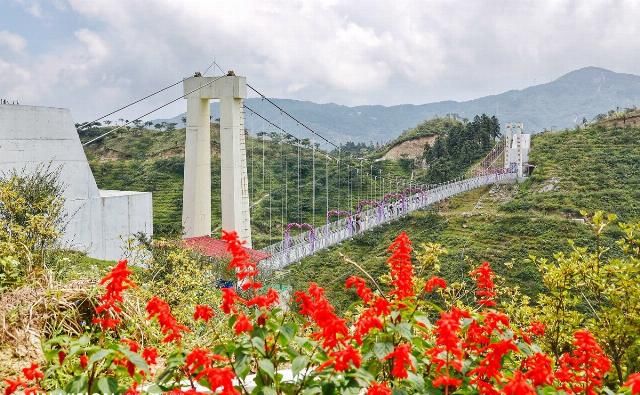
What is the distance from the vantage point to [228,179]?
10492 millimetres

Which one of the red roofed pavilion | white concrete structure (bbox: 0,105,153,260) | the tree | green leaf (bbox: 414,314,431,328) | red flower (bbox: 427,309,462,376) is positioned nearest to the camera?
red flower (bbox: 427,309,462,376)

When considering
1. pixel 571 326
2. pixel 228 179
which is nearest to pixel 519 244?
pixel 228 179

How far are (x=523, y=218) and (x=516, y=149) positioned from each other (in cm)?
755

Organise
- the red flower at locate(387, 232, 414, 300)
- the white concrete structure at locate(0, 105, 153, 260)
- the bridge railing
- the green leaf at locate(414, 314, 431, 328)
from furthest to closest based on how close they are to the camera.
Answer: the bridge railing < the white concrete structure at locate(0, 105, 153, 260) < the red flower at locate(387, 232, 414, 300) < the green leaf at locate(414, 314, 431, 328)

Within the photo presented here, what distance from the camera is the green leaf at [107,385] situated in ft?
3.99

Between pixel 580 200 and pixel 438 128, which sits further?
pixel 438 128

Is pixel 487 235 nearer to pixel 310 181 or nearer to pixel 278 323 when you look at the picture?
pixel 310 181

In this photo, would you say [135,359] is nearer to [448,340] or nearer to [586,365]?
[448,340]

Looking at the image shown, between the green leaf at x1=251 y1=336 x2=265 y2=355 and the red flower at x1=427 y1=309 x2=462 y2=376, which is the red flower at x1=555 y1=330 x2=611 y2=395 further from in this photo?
the green leaf at x1=251 y1=336 x2=265 y2=355

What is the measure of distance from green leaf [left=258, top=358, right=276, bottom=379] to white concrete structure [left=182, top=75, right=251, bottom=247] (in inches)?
356

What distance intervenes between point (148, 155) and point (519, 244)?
641 inches

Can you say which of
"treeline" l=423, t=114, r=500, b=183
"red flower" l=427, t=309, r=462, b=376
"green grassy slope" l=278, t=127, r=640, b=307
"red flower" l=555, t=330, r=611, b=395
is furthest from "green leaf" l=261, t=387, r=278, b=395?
"treeline" l=423, t=114, r=500, b=183

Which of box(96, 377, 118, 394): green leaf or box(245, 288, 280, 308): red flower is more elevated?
box(245, 288, 280, 308): red flower

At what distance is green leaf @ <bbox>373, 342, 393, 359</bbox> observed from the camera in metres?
1.30
